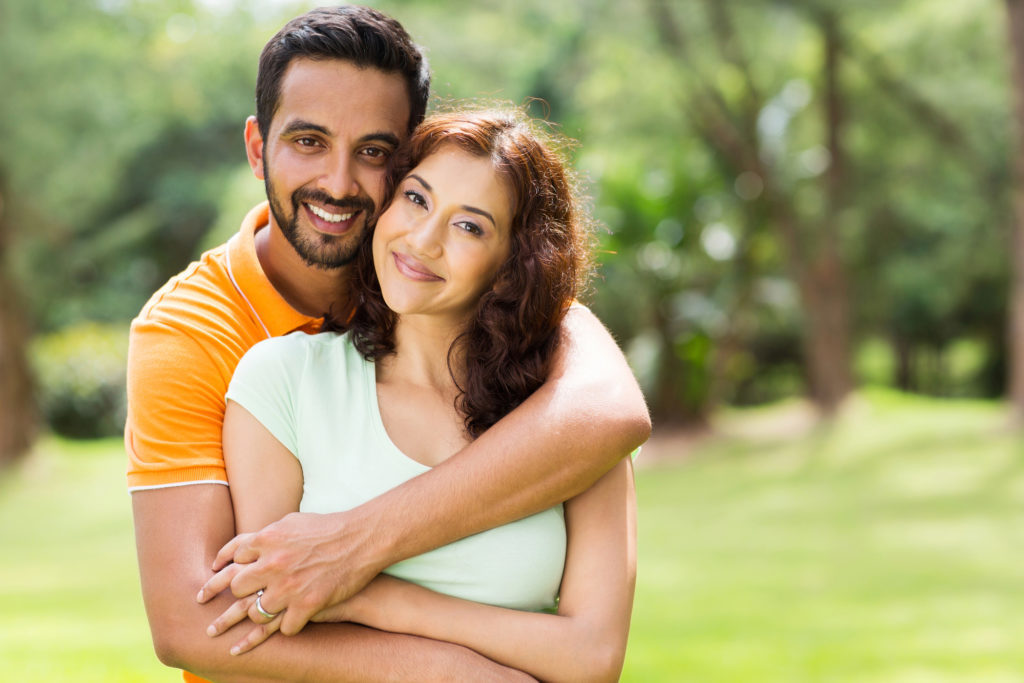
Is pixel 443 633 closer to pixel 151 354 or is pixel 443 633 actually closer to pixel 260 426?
pixel 260 426

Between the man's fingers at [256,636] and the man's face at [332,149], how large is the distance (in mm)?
907

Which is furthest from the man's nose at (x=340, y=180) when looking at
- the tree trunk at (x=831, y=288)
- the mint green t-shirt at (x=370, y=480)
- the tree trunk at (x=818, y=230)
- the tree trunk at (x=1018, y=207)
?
the tree trunk at (x=831, y=288)

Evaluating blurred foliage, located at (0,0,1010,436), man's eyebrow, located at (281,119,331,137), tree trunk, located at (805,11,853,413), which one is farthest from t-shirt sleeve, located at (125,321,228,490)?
tree trunk, located at (805,11,853,413)

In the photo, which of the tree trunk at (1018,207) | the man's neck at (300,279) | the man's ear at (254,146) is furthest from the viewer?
the tree trunk at (1018,207)

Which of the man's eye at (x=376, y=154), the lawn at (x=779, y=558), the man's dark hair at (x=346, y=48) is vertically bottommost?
the lawn at (x=779, y=558)

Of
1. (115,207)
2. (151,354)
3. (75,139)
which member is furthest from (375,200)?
(115,207)

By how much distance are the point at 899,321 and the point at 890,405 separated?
20.0ft

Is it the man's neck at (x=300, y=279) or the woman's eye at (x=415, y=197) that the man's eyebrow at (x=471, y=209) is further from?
the man's neck at (x=300, y=279)

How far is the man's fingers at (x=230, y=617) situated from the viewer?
1.86 m

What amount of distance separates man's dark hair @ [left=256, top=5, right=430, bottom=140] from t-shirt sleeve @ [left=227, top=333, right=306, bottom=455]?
0.71 metres

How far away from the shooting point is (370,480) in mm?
1995

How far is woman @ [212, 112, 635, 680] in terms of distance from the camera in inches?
76.2

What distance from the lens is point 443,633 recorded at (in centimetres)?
191

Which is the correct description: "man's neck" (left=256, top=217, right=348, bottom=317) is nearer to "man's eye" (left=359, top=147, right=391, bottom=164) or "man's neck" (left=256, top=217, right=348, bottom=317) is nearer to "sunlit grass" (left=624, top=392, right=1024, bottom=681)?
"man's eye" (left=359, top=147, right=391, bottom=164)
